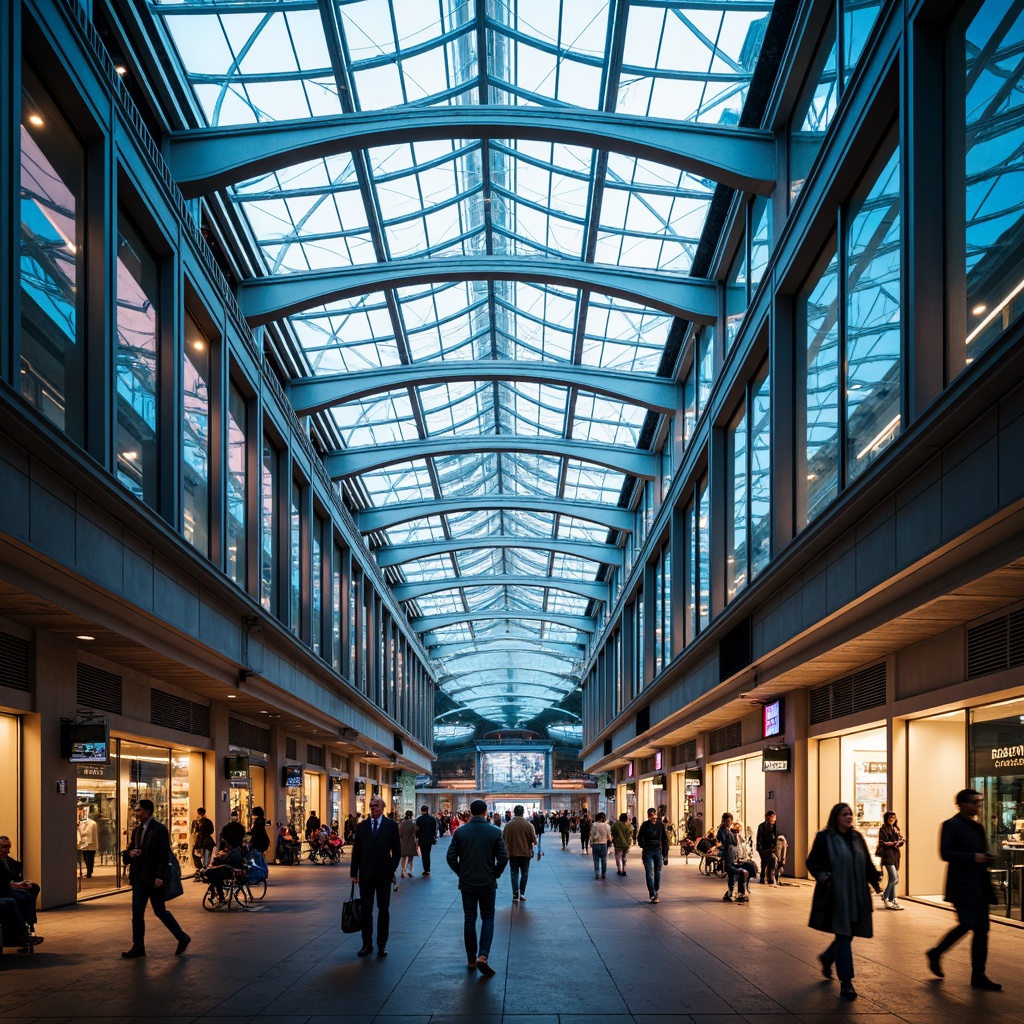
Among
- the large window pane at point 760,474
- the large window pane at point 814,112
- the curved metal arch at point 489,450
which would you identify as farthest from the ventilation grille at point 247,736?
the large window pane at point 814,112

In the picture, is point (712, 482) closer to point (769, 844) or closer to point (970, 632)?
point (769, 844)

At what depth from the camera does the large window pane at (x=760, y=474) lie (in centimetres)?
1823

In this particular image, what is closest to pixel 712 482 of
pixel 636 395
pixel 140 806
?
pixel 636 395

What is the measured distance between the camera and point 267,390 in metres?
23.8

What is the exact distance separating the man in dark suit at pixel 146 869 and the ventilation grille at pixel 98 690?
6.12m

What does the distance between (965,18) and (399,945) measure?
33.9 feet

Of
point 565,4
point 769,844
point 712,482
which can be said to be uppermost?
point 565,4

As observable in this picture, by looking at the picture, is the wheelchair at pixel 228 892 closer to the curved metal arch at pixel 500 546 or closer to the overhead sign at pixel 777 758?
the overhead sign at pixel 777 758

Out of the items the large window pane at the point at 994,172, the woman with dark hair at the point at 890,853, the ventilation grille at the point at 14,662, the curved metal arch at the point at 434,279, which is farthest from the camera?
the curved metal arch at the point at 434,279

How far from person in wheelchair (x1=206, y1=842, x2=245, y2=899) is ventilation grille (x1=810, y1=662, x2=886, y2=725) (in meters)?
9.36

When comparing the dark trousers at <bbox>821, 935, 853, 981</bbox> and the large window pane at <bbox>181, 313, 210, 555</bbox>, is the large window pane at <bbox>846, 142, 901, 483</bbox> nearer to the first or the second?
the dark trousers at <bbox>821, 935, 853, 981</bbox>

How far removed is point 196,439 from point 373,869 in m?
9.56

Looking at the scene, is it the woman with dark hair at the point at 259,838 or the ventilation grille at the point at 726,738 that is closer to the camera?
the woman with dark hair at the point at 259,838

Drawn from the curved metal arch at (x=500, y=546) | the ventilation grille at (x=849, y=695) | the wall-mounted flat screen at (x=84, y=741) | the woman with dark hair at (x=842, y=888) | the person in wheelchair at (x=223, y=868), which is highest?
the curved metal arch at (x=500, y=546)
